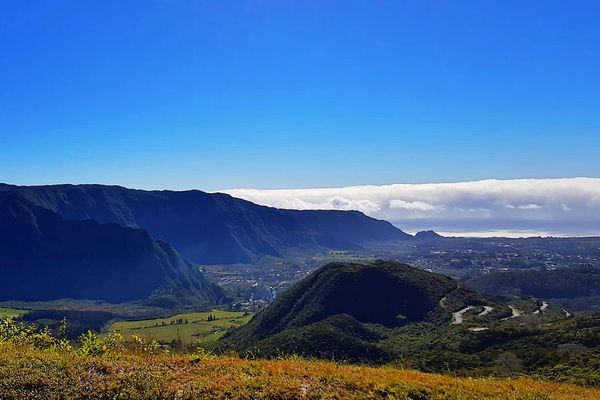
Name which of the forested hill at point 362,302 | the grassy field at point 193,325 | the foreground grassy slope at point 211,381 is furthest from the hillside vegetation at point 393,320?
the foreground grassy slope at point 211,381

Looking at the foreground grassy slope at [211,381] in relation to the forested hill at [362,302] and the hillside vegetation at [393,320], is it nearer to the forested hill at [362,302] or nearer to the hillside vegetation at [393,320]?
the hillside vegetation at [393,320]

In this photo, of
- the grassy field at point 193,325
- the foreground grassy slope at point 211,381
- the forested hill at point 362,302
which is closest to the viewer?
the foreground grassy slope at point 211,381

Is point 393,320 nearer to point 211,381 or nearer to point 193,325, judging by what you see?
point 193,325

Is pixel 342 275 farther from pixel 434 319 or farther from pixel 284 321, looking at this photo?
pixel 434 319

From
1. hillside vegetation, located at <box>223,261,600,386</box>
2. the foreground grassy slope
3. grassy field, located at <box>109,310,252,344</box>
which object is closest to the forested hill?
hillside vegetation, located at <box>223,261,600,386</box>

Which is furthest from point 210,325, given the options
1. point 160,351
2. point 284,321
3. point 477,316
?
point 160,351

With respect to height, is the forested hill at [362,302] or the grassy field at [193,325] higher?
the forested hill at [362,302]

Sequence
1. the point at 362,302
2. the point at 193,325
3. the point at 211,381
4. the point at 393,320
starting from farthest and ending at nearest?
the point at 193,325 < the point at 362,302 < the point at 393,320 < the point at 211,381

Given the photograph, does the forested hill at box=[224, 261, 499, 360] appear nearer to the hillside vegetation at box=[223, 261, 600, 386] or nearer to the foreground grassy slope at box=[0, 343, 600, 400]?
the hillside vegetation at box=[223, 261, 600, 386]

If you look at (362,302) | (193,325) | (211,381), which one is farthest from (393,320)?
(211,381)
